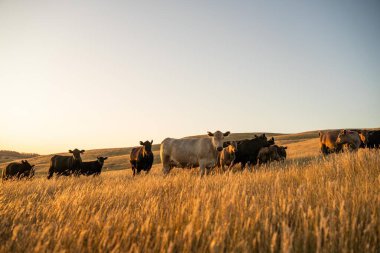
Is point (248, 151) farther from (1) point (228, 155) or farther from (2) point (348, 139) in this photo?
(2) point (348, 139)

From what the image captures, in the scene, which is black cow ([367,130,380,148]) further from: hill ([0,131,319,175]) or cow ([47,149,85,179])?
cow ([47,149,85,179])

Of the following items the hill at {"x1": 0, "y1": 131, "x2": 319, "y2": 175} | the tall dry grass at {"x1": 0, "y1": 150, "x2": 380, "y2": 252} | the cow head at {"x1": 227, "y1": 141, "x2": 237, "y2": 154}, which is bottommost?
the hill at {"x1": 0, "y1": 131, "x2": 319, "y2": 175}

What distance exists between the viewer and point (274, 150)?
60.1 ft

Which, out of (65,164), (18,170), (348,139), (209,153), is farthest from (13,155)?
(348,139)

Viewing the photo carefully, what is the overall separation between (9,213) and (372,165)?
695cm

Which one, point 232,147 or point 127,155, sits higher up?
point 232,147

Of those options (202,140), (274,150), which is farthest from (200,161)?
(274,150)

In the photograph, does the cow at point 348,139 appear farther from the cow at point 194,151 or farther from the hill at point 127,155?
the cow at point 194,151

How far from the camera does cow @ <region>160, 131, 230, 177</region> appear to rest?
13.2 m

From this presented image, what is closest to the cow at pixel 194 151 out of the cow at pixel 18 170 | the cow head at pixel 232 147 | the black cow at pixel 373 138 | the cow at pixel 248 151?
the cow head at pixel 232 147

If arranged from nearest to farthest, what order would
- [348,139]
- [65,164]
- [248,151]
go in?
[248,151], [348,139], [65,164]

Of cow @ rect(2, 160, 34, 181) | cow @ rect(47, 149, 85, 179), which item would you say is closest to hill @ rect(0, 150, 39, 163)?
cow @ rect(2, 160, 34, 181)

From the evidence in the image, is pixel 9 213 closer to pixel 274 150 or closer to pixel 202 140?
pixel 202 140

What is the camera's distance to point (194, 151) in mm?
13727
